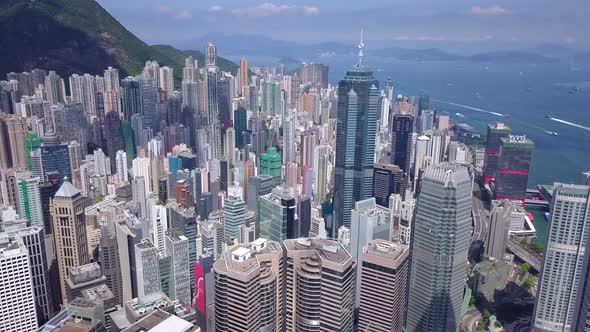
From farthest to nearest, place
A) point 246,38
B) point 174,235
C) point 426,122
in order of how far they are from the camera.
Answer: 1. point 246,38
2. point 426,122
3. point 174,235

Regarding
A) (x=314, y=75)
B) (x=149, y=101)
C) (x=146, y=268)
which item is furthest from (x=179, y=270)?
(x=314, y=75)

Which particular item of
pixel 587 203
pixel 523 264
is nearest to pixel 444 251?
pixel 587 203

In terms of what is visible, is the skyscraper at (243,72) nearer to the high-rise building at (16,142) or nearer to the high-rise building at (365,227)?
the high-rise building at (16,142)

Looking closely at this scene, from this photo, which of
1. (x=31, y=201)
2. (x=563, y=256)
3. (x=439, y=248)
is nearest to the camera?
(x=439, y=248)

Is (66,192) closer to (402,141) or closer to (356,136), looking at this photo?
(356,136)

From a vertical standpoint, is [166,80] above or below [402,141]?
above

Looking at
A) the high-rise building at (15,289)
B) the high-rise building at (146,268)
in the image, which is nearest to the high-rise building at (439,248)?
the high-rise building at (146,268)

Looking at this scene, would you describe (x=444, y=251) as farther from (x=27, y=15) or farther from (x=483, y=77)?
(x=27, y=15)
